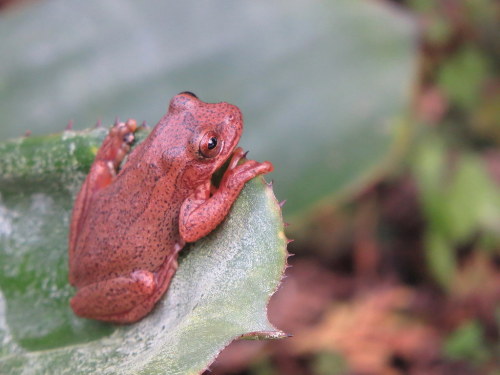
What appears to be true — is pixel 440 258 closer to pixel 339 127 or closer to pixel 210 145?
pixel 339 127

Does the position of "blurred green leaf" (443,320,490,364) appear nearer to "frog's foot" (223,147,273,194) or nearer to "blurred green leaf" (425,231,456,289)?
"blurred green leaf" (425,231,456,289)

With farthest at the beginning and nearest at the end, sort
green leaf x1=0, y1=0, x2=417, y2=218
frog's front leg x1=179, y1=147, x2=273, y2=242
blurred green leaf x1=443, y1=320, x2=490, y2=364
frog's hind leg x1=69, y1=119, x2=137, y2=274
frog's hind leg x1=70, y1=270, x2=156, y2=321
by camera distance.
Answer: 1. blurred green leaf x1=443, y1=320, x2=490, y2=364
2. green leaf x1=0, y1=0, x2=417, y2=218
3. frog's hind leg x1=69, y1=119, x2=137, y2=274
4. frog's hind leg x1=70, y1=270, x2=156, y2=321
5. frog's front leg x1=179, y1=147, x2=273, y2=242

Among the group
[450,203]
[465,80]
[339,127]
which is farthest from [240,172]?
[465,80]

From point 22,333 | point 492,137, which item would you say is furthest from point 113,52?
point 492,137

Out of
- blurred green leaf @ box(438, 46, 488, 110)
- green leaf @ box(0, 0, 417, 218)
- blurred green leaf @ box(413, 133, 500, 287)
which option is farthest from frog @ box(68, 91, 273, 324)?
blurred green leaf @ box(438, 46, 488, 110)

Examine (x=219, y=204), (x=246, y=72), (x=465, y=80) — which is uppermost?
(x=465, y=80)
